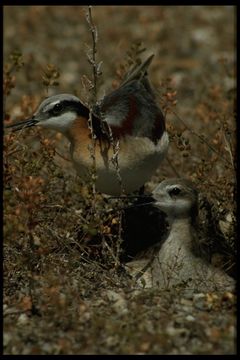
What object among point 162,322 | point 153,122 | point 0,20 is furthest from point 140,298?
point 0,20

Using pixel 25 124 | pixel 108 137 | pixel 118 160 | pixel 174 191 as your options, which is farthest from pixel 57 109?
pixel 174 191

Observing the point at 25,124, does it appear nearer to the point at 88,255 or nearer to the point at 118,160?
the point at 118,160

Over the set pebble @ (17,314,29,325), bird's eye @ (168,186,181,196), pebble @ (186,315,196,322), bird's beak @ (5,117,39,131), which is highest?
bird's beak @ (5,117,39,131)

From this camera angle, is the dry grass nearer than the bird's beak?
Yes

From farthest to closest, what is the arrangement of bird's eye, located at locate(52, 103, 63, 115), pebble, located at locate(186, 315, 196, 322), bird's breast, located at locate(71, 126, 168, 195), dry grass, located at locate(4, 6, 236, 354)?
1. bird's eye, located at locate(52, 103, 63, 115)
2. bird's breast, located at locate(71, 126, 168, 195)
3. pebble, located at locate(186, 315, 196, 322)
4. dry grass, located at locate(4, 6, 236, 354)

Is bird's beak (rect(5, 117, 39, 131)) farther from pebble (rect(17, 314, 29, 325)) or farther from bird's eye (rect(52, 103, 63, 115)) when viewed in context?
pebble (rect(17, 314, 29, 325))

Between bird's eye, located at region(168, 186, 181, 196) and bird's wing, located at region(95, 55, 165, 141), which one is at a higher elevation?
bird's wing, located at region(95, 55, 165, 141)

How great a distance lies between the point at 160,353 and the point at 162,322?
28 centimetres

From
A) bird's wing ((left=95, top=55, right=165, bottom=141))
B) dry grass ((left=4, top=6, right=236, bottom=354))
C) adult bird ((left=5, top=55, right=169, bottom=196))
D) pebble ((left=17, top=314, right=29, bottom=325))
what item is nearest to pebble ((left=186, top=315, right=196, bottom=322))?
dry grass ((left=4, top=6, right=236, bottom=354))

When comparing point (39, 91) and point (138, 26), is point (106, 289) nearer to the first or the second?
point (39, 91)

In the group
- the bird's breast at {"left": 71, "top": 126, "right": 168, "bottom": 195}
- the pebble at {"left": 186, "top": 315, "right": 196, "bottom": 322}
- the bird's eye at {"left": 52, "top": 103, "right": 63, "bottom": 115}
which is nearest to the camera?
the pebble at {"left": 186, "top": 315, "right": 196, "bottom": 322}

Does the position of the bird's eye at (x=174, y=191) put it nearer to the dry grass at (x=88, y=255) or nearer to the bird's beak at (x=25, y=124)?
the dry grass at (x=88, y=255)

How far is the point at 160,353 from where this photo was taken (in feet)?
15.8

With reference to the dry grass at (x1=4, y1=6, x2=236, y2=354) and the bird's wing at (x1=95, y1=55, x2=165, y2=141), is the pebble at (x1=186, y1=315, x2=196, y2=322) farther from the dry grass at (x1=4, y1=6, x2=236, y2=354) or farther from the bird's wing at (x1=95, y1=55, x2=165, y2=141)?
the bird's wing at (x1=95, y1=55, x2=165, y2=141)
